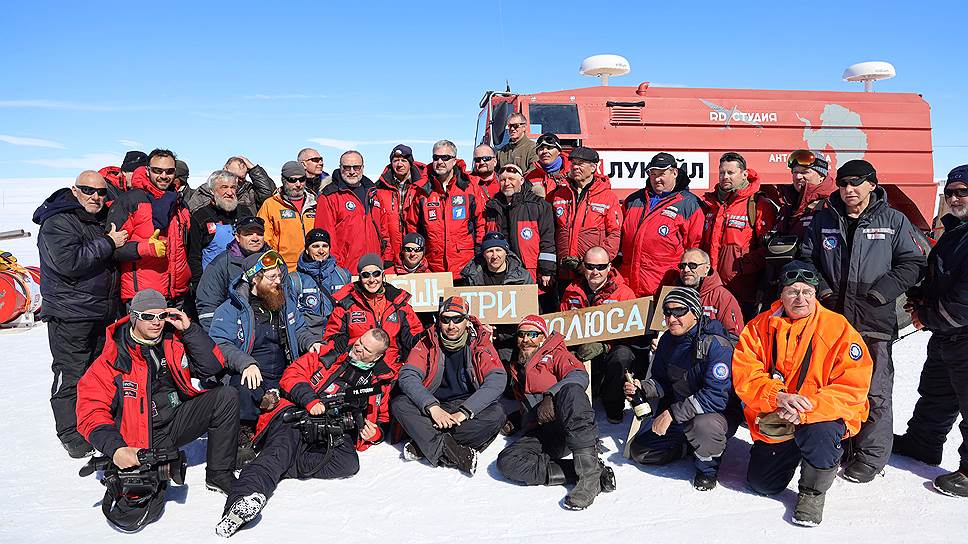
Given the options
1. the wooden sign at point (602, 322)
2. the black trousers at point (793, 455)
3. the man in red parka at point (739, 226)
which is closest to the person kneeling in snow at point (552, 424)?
the wooden sign at point (602, 322)

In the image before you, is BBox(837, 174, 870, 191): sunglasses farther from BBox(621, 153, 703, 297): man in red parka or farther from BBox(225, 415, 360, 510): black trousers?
BBox(225, 415, 360, 510): black trousers

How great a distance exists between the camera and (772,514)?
11.2 ft

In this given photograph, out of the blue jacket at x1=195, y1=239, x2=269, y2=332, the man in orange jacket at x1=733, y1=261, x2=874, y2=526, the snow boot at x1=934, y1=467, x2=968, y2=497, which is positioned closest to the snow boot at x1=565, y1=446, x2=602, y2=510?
the man in orange jacket at x1=733, y1=261, x2=874, y2=526

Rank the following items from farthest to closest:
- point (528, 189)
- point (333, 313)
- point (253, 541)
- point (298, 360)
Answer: point (528, 189) < point (333, 313) < point (298, 360) < point (253, 541)

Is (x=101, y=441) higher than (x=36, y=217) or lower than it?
lower

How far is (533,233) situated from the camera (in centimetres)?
539

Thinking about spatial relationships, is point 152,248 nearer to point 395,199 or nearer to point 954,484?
point 395,199

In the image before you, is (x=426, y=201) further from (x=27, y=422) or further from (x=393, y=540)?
(x=27, y=422)

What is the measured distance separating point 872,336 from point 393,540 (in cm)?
306

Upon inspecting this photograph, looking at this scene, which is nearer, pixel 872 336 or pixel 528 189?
pixel 872 336

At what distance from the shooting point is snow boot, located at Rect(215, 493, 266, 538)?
3.21m

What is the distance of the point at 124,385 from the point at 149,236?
1.67 meters

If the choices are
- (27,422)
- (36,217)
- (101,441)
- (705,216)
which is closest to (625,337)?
(705,216)

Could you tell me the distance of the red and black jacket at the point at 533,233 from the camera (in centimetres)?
538
